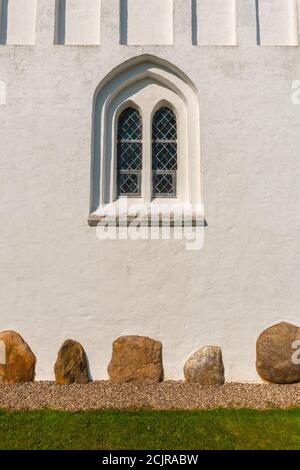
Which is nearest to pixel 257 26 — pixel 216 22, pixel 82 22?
→ pixel 216 22

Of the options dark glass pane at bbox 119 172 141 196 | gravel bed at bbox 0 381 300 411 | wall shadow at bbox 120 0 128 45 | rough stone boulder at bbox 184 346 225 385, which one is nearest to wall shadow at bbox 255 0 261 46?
wall shadow at bbox 120 0 128 45

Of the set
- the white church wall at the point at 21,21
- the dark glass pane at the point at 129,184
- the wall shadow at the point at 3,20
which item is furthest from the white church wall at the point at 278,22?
the wall shadow at the point at 3,20

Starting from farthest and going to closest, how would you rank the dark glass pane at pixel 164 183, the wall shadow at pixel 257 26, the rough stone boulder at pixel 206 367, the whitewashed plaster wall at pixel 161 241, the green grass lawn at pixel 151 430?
1. the wall shadow at pixel 257 26
2. the dark glass pane at pixel 164 183
3. the whitewashed plaster wall at pixel 161 241
4. the rough stone boulder at pixel 206 367
5. the green grass lawn at pixel 151 430

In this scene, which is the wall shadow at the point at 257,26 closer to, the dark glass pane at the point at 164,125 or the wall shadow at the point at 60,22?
the dark glass pane at the point at 164,125

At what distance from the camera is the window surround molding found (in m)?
6.77

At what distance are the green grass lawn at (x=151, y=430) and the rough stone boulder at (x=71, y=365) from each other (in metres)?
1.06

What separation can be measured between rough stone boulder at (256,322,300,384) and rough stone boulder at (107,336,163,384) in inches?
60.1

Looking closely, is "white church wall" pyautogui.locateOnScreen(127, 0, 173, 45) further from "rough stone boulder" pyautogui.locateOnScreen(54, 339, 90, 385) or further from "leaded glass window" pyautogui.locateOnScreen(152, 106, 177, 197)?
"rough stone boulder" pyautogui.locateOnScreen(54, 339, 90, 385)

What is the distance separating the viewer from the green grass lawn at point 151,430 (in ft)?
13.6

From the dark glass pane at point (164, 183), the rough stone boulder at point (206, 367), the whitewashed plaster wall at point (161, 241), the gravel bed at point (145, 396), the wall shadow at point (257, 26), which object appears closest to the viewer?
the gravel bed at point (145, 396)

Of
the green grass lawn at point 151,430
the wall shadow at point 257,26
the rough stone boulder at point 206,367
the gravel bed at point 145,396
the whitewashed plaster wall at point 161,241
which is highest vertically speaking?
the wall shadow at point 257,26

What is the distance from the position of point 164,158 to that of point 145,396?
3.77 m

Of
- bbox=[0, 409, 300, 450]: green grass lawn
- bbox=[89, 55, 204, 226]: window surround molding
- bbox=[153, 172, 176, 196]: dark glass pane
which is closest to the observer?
bbox=[0, 409, 300, 450]: green grass lawn

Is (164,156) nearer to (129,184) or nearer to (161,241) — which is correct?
(129,184)
